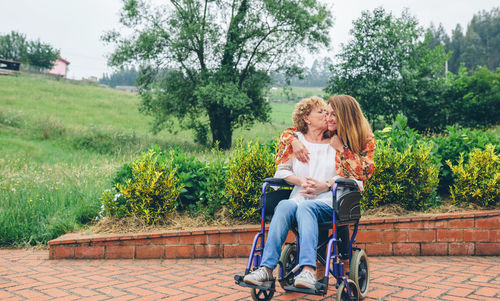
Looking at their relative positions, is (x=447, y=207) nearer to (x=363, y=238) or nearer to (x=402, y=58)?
(x=363, y=238)

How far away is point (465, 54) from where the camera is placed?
205 feet

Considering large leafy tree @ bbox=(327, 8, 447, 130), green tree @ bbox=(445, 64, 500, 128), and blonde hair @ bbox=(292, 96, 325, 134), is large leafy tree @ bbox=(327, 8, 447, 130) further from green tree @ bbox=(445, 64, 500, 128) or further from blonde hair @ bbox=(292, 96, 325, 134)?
blonde hair @ bbox=(292, 96, 325, 134)

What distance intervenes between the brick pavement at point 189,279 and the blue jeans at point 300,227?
1.72 feet

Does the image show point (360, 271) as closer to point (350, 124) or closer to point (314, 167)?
point (314, 167)

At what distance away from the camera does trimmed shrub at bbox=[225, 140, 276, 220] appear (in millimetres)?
4391

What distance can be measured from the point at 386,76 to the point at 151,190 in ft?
58.0

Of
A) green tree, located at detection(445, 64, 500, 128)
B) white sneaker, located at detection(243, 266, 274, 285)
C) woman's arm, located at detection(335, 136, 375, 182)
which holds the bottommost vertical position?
white sneaker, located at detection(243, 266, 274, 285)

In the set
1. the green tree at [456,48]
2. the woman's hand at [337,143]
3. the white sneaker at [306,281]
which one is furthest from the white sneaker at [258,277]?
the green tree at [456,48]

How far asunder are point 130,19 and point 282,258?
58.7 feet

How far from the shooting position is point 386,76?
1984 cm

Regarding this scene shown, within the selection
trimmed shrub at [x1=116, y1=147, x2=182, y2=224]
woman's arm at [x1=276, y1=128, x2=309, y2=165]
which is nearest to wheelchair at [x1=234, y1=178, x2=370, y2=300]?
woman's arm at [x1=276, y1=128, x2=309, y2=165]

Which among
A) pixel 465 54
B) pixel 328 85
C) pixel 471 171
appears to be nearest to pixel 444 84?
pixel 328 85

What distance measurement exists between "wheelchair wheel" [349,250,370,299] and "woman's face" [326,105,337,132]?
3.01 feet

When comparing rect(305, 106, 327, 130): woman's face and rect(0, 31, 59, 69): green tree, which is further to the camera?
rect(0, 31, 59, 69): green tree
